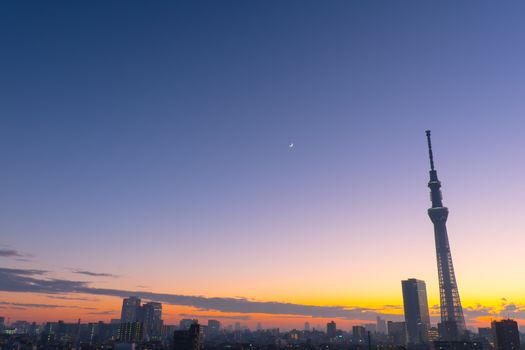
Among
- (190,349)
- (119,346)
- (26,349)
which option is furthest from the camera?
(26,349)

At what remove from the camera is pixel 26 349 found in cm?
18900

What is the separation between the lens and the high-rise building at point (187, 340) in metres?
162

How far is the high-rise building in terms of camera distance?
533 feet

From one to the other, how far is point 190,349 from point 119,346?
124ft

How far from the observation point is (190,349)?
6383 inches

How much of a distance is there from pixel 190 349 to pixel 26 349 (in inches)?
3429

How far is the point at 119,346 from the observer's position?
178 m

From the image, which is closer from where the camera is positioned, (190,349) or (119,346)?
(190,349)

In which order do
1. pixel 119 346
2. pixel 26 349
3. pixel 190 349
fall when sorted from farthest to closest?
pixel 26 349
pixel 119 346
pixel 190 349

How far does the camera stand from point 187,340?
164125mm

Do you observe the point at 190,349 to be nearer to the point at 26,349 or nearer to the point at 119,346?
the point at 119,346

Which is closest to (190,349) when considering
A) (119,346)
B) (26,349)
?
(119,346)

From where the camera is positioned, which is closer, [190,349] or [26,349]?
[190,349]

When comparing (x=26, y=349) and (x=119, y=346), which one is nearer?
(x=119, y=346)
